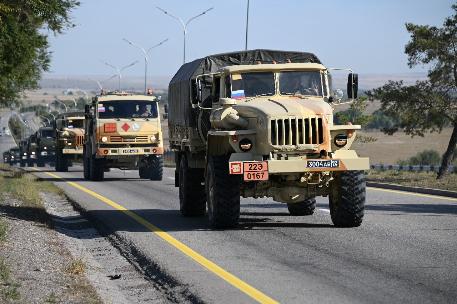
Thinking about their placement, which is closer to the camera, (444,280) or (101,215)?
(444,280)

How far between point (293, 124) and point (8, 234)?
459 cm

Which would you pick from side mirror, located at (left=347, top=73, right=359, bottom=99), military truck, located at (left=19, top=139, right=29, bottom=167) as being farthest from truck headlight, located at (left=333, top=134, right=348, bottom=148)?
military truck, located at (left=19, top=139, right=29, bottom=167)

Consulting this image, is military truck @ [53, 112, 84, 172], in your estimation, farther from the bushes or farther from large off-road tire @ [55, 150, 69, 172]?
the bushes

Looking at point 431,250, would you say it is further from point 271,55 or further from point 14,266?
point 271,55

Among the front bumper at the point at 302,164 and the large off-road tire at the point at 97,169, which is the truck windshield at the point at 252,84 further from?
the large off-road tire at the point at 97,169

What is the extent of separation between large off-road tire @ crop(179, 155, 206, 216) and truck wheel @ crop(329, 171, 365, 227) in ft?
11.4

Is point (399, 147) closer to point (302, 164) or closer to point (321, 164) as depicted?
point (321, 164)

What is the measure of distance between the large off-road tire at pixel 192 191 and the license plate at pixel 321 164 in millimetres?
4085

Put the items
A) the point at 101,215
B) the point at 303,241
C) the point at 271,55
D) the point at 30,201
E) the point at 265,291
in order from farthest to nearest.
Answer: the point at 30,201 < the point at 101,215 < the point at 271,55 < the point at 303,241 < the point at 265,291

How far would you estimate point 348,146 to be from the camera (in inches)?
706

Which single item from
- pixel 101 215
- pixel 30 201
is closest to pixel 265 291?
pixel 101 215

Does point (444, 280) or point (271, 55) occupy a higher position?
point (271, 55)

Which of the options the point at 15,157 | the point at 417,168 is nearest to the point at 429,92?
the point at 417,168

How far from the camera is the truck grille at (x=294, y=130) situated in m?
17.3
